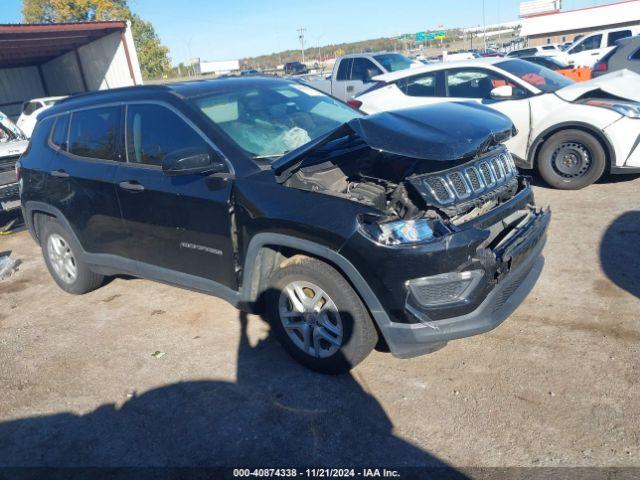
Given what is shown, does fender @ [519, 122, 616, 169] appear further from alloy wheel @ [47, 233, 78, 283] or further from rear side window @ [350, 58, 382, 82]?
rear side window @ [350, 58, 382, 82]

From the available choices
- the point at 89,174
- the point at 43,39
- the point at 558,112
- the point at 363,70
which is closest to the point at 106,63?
the point at 43,39

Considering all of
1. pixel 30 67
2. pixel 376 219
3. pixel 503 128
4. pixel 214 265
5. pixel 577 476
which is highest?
pixel 30 67

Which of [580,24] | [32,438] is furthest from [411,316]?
[580,24]

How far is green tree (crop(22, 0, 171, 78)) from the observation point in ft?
122

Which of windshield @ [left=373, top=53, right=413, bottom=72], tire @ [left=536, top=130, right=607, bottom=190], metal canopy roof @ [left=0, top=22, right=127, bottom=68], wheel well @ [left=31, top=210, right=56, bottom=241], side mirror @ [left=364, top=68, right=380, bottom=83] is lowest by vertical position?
tire @ [left=536, top=130, right=607, bottom=190]

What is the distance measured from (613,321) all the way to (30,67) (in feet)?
83.9

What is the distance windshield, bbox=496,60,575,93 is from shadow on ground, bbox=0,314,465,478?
5334 millimetres

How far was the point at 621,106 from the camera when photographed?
591cm

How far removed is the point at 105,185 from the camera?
12.9ft

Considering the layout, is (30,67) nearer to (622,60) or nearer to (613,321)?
(622,60)

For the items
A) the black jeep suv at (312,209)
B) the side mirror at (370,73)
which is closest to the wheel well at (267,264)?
the black jeep suv at (312,209)

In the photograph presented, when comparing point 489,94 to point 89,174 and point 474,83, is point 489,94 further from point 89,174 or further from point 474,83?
point 89,174

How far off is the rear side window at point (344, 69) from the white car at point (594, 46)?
9.94 m

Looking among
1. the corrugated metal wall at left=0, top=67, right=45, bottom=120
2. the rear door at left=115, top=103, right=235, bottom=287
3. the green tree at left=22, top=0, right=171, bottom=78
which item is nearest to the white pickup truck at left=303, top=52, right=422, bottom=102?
the rear door at left=115, top=103, right=235, bottom=287
